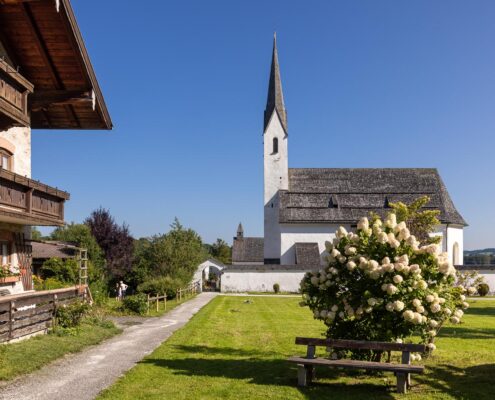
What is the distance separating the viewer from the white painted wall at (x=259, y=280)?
4881 cm

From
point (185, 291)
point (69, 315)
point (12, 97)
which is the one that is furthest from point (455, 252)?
point (12, 97)

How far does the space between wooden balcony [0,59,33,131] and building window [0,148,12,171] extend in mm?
1732

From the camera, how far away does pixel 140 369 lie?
10.8 meters

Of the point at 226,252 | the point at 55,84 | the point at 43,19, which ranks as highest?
the point at 43,19

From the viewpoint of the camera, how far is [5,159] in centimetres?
1508

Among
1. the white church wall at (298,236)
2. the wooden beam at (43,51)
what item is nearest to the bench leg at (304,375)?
the wooden beam at (43,51)

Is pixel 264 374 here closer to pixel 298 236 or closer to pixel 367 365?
pixel 367 365

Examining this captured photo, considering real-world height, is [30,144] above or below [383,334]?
above

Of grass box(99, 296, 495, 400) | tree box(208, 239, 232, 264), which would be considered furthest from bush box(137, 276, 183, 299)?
tree box(208, 239, 232, 264)

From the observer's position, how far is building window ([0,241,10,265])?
596 inches

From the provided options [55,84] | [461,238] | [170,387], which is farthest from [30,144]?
[461,238]

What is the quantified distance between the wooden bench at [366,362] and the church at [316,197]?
40.9 metres

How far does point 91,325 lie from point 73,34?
9.16m

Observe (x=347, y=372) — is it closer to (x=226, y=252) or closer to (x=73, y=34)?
(x=73, y=34)
